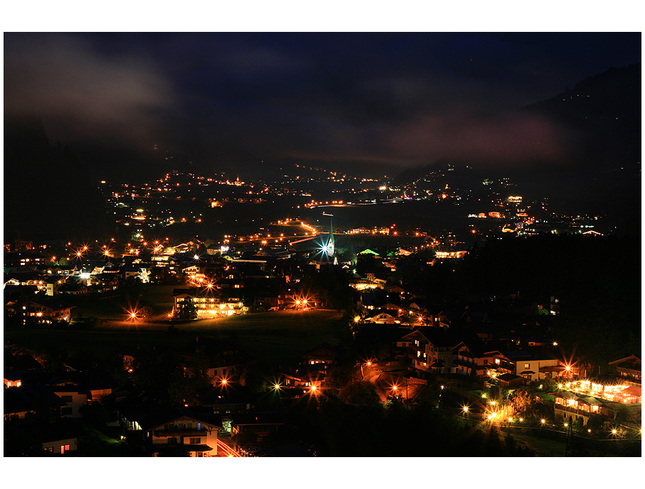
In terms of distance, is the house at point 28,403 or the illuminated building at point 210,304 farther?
the illuminated building at point 210,304

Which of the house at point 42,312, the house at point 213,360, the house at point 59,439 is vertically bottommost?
the house at point 59,439

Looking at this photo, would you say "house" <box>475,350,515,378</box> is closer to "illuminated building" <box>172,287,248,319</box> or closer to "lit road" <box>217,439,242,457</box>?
"lit road" <box>217,439,242,457</box>

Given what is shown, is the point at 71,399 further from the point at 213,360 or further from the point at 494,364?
the point at 494,364

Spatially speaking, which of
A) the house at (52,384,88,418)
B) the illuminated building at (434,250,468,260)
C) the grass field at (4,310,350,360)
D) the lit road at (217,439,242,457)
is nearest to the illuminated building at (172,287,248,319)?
the grass field at (4,310,350,360)

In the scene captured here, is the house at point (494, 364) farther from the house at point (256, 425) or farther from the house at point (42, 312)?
the house at point (42, 312)

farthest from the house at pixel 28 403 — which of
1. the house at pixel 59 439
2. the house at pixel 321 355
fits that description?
the house at pixel 321 355

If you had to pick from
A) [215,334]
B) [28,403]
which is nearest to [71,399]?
[28,403]

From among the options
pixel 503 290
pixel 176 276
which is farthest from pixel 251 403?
pixel 176 276
